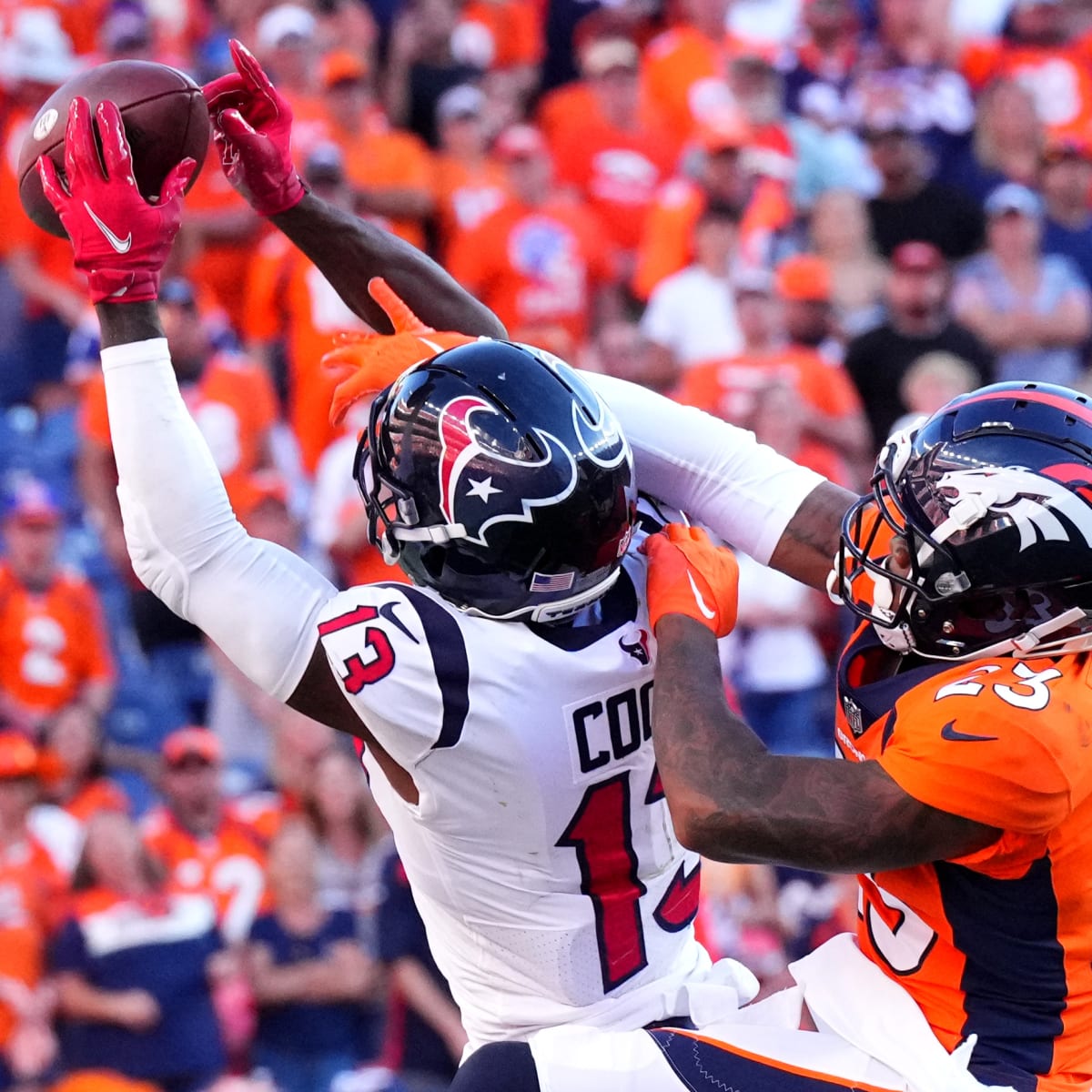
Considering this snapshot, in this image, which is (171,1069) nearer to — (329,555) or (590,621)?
(329,555)

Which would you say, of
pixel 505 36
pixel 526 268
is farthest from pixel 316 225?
pixel 505 36

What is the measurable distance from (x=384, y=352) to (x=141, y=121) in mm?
603

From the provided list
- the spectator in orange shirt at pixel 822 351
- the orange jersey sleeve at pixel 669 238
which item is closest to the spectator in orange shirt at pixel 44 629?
the orange jersey sleeve at pixel 669 238

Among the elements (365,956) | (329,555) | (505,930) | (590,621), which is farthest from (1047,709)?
(329,555)

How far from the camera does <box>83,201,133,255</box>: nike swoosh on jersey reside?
2881 millimetres

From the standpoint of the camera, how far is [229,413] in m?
7.72

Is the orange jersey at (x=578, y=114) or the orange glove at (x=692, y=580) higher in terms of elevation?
the orange glove at (x=692, y=580)

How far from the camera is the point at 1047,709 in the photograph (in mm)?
Result: 2590

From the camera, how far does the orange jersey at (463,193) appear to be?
838cm

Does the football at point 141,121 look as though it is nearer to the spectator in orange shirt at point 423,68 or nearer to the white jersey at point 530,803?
the white jersey at point 530,803


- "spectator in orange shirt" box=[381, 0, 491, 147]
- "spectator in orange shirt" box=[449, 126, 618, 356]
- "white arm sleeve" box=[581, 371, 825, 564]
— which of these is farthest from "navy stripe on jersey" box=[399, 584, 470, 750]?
"spectator in orange shirt" box=[381, 0, 491, 147]

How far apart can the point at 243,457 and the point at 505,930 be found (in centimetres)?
504

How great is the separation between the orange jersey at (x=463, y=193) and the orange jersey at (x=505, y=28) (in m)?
1.16

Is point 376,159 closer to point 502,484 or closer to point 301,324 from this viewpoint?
point 301,324
